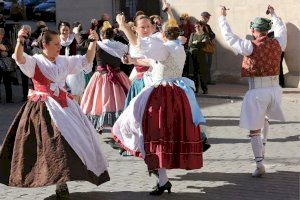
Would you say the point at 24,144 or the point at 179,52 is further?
the point at 179,52

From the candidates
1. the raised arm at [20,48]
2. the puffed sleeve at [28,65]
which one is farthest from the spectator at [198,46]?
the raised arm at [20,48]

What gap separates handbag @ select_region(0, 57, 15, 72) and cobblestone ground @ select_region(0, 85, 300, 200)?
4.94m

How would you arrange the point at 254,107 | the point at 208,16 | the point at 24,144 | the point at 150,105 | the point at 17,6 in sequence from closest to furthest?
1. the point at 24,144
2. the point at 150,105
3. the point at 254,107
4. the point at 208,16
5. the point at 17,6

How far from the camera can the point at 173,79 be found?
7.41m

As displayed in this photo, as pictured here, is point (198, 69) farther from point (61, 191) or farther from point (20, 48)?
point (20, 48)

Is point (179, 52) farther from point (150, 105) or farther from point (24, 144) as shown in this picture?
point (24, 144)

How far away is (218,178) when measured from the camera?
25.7ft

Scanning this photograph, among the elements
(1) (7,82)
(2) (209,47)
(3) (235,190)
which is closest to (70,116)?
(3) (235,190)

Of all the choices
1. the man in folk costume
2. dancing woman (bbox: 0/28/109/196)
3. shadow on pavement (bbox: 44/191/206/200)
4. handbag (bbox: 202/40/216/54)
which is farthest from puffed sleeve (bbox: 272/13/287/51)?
handbag (bbox: 202/40/216/54)

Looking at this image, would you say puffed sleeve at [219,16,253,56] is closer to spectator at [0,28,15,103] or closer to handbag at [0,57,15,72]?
spectator at [0,28,15,103]

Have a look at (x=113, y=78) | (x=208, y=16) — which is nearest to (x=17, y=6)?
(x=208, y=16)

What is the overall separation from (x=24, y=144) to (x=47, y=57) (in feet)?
2.88

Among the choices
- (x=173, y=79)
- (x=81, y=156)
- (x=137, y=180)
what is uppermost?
(x=173, y=79)

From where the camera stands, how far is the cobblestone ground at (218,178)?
720cm
